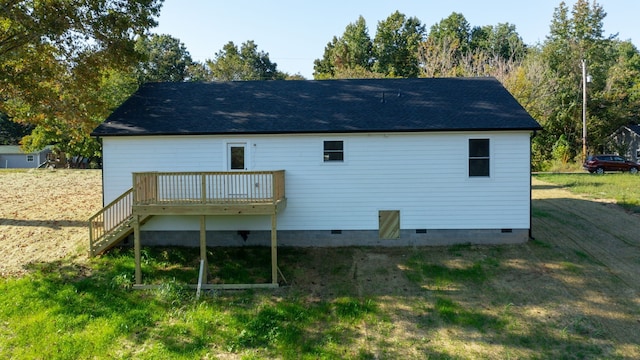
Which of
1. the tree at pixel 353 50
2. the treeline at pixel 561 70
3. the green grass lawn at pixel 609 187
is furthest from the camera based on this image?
the tree at pixel 353 50

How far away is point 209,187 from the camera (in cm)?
1156

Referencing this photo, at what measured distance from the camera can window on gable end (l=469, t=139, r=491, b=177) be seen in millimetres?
12898

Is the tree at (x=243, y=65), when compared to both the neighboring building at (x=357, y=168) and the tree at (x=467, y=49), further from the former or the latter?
the neighboring building at (x=357, y=168)

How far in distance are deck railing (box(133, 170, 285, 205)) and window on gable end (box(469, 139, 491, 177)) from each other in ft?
19.7

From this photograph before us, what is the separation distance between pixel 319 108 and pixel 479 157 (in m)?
5.41

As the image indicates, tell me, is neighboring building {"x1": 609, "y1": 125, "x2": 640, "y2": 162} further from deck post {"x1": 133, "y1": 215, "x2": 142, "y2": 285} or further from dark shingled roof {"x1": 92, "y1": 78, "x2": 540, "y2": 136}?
deck post {"x1": 133, "y1": 215, "x2": 142, "y2": 285}

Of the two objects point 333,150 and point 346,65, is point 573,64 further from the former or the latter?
point 333,150

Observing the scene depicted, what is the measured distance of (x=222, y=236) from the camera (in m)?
13.4

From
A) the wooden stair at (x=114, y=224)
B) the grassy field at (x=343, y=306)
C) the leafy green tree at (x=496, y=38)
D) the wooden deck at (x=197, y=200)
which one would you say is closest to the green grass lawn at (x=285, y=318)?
the grassy field at (x=343, y=306)

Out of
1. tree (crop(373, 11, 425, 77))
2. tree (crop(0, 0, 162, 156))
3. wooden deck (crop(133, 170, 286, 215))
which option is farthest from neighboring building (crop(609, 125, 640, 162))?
tree (crop(0, 0, 162, 156))

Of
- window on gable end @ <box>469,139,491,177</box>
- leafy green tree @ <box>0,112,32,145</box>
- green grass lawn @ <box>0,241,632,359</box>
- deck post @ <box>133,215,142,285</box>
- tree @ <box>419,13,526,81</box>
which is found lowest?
green grass lawn @ <box>0,241,632,359</box>

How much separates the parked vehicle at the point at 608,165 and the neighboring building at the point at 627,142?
824 centimetres

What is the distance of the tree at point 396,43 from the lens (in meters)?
48.6

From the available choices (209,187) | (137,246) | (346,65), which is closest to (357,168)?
Answer: (209,187)
